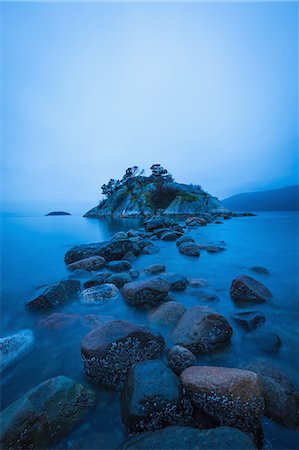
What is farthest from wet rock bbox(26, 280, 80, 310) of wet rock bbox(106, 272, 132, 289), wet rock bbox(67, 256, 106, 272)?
wet rock bbox(67, 256, 106, 272)

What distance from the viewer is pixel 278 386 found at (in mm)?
2438

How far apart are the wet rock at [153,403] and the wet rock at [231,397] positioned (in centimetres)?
19

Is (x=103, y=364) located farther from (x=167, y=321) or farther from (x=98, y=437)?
(x=167, y=321)

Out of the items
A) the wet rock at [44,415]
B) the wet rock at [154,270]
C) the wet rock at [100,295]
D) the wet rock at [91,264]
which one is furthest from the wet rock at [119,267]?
the wet rock at [44,415]

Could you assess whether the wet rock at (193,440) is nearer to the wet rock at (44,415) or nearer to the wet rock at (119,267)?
the wet rock at (44,415)

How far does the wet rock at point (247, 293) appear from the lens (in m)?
4.98

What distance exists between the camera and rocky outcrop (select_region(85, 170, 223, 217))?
52.0m

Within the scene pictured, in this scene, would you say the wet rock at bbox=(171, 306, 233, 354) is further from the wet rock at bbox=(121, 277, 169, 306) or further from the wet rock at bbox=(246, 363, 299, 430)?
the wet rock at bbox=(121, 277, 169, 306)

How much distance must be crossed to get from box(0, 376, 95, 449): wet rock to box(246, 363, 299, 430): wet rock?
2106 millimetres

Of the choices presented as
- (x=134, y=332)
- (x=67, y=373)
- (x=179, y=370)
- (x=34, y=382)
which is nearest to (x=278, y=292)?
Result: (x=179, y=370)

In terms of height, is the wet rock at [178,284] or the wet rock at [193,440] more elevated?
the wet rock at [193,440]

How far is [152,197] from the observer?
59.4 metres

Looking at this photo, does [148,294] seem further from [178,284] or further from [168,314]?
[178,284]

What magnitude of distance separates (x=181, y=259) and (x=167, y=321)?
225 inches
